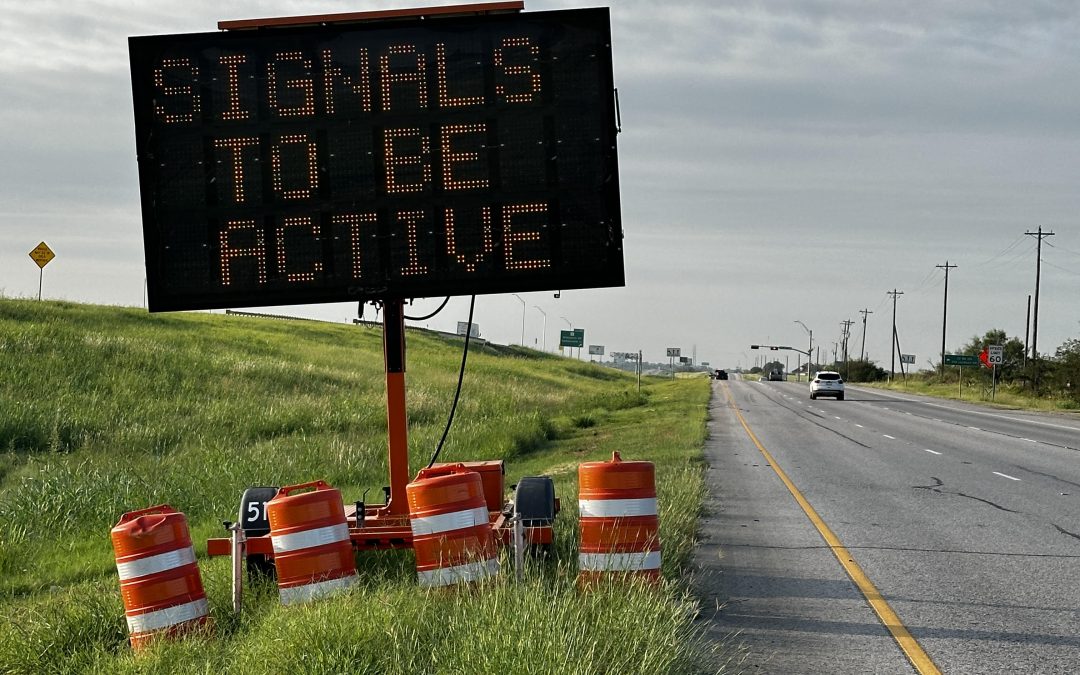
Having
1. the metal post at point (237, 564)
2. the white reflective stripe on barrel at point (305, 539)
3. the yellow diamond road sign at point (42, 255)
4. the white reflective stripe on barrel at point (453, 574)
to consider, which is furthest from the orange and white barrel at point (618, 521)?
the yellow diamond road sign at point (42, 255)

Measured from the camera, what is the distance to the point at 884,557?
10.3 metres

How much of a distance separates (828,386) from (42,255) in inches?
1613

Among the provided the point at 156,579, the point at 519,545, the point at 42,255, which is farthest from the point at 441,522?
the point at 42,255

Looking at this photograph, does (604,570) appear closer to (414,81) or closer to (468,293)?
(468,293)

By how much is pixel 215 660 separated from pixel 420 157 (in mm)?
3920

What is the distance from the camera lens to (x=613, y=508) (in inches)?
307

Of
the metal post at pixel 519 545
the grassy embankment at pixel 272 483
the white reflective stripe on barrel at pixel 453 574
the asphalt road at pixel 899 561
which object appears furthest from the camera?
the metal post at pixel 519 545

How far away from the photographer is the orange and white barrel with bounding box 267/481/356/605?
7.36 metres

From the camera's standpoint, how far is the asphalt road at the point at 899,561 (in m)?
6.93

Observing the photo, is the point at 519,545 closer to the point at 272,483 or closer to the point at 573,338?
the point at 272,483

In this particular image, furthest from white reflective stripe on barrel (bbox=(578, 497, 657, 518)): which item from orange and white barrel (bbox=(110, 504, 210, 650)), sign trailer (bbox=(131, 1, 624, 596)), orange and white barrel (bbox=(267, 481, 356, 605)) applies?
orange and white barrel (bbox=(110, 504, 210, 650))

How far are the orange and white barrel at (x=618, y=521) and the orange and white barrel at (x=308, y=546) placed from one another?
164 cm

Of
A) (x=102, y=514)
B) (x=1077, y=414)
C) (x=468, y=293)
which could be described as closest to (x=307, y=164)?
(x=468, y=293)

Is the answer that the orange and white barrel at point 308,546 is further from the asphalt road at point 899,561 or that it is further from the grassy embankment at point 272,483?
the asphalt road at point 899,561
